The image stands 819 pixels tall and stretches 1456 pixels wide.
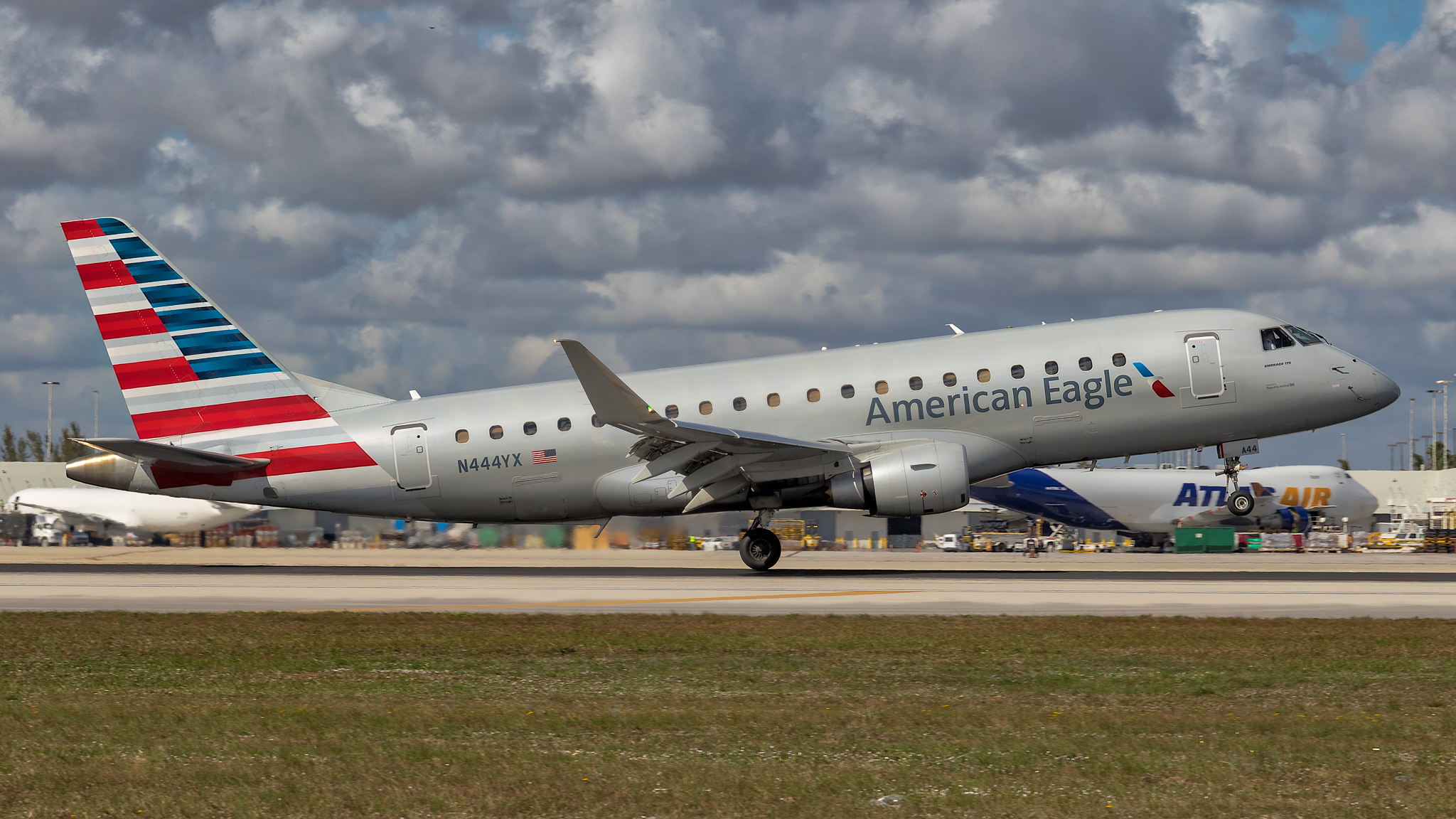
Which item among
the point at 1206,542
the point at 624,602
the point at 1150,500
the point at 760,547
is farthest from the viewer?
the point at 1150,500

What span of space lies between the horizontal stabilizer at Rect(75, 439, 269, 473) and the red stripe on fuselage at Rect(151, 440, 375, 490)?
0.49 feet

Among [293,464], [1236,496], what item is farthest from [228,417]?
[1236,496]

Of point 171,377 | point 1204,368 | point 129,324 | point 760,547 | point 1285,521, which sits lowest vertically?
point 760,547

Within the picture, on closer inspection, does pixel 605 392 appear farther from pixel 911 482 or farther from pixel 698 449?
pixel 911 482

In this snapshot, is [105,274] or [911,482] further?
[105,274]

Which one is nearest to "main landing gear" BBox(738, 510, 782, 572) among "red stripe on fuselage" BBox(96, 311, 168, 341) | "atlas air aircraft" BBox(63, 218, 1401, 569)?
Answer: "atlas air aircraft" BBox(63, 218, 1401, 569)

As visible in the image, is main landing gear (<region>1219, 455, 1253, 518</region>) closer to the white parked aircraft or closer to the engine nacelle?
the white parked aircraft

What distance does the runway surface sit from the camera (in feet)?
75.0

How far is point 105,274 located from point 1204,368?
1100 inches

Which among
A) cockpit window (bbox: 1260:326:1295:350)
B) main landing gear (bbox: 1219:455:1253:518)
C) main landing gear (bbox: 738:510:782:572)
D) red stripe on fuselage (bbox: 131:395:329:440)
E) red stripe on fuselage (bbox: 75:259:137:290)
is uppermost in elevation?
red stripe on fuselage (bbox: 75:259:137:290)

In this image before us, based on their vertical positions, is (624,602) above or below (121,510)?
below

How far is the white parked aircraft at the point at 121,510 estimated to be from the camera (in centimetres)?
6681

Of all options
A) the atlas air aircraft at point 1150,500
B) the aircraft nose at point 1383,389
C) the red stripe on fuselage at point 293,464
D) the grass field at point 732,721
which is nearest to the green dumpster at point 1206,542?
the atlas air aircraft at point 1150,500

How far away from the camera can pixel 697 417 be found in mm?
30875
